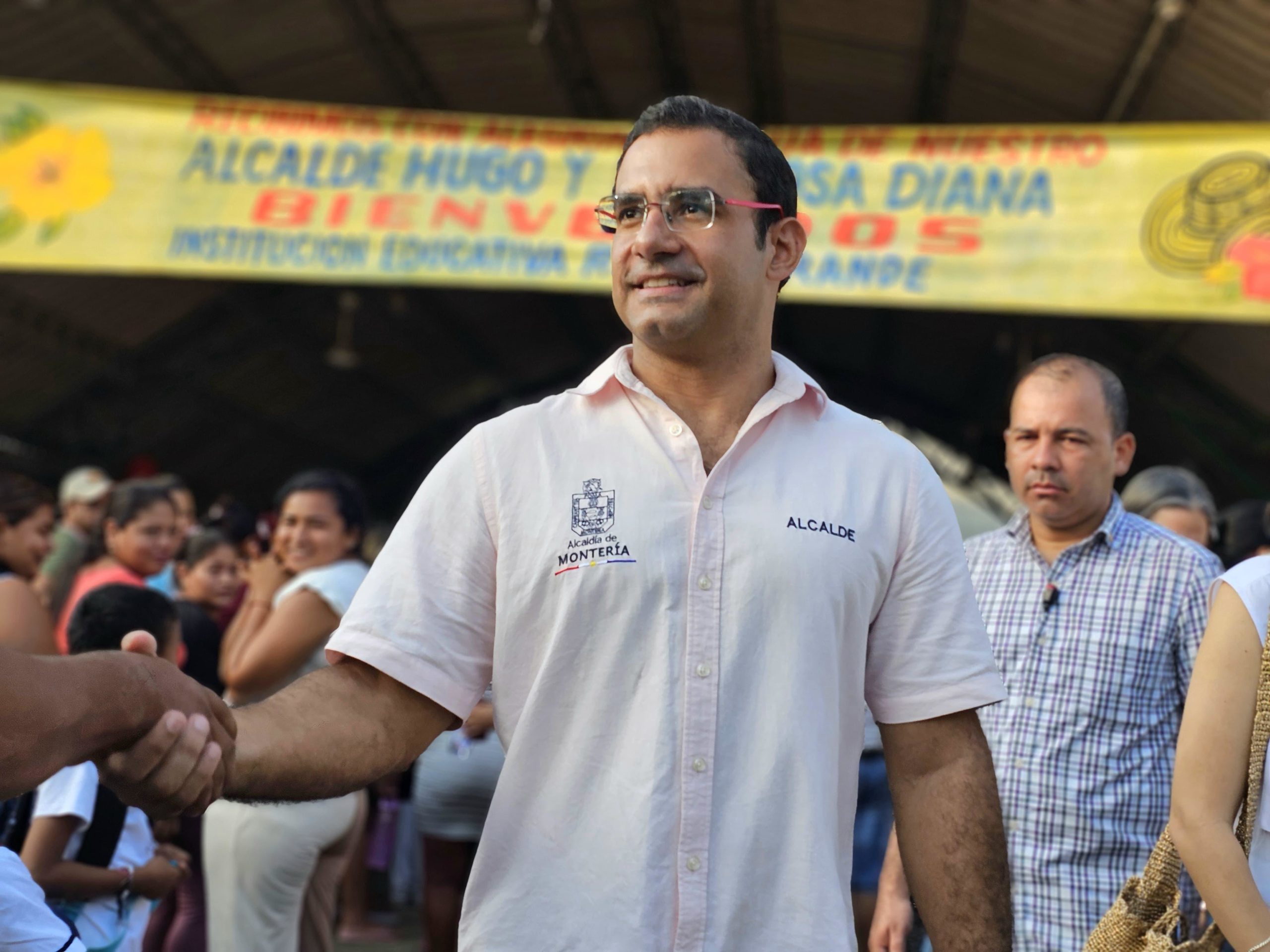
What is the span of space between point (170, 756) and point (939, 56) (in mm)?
11256

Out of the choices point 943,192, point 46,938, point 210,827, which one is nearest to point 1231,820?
point 46,938

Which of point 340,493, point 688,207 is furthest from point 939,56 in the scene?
point 688,207

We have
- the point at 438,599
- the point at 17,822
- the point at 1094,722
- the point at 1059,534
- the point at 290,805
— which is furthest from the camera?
the point at 290,805

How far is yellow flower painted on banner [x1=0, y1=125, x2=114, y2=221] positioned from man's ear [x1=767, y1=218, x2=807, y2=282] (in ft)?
24.6

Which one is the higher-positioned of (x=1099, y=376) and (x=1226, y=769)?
(x=1099, y=376)

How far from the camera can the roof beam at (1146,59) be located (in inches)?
370

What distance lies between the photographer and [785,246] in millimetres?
2428

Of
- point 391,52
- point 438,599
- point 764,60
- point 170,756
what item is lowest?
point 170,756

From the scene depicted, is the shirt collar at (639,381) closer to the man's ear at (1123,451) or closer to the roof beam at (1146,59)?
the man's ear at (1123,451)

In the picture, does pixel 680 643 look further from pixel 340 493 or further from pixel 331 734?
pixel 340 493

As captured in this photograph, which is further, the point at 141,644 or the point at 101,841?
the point at 101,841

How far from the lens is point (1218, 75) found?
10172mm

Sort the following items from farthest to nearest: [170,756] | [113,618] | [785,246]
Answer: [113,618] < [785,246] < [170,756]

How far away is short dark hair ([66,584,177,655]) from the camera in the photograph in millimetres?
3776
